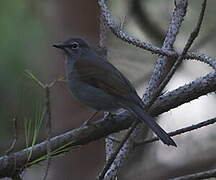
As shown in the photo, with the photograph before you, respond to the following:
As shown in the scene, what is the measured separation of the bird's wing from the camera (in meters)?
3.87

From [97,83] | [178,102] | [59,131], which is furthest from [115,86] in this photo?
[59,131]

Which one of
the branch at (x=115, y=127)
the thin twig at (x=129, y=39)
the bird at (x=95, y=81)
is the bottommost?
the bird at (x=95, y=81)

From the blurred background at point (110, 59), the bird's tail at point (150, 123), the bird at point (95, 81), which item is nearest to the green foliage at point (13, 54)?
the blurred background at point (110, 59)

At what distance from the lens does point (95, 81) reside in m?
4.06

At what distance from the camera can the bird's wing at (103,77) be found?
12.7 ft

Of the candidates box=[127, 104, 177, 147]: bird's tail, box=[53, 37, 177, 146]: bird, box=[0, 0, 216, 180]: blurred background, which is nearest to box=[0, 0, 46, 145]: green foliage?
box=[0, 0, 216, 180]: blurred background

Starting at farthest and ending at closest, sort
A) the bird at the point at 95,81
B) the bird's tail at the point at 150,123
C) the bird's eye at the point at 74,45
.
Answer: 1. the bird's eye at the point at 74,45
2. the bird at the point at 95,81
3. the bird's tail at the point at 150,123

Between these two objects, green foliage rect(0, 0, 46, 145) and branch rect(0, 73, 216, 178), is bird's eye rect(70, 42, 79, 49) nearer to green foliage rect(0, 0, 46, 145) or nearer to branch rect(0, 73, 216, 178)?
green foliage rect(0, 0, 46, 145)

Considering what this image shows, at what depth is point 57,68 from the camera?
6.39 metres

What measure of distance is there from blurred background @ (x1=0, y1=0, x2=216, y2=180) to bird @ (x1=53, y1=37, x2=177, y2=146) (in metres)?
0.48

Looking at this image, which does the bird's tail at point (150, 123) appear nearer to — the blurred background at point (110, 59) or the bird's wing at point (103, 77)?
the bird's wing at point (103, 77)

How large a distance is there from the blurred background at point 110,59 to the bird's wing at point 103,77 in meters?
0.52

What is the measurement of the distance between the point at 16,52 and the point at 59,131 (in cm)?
92

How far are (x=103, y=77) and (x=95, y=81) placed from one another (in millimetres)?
74
